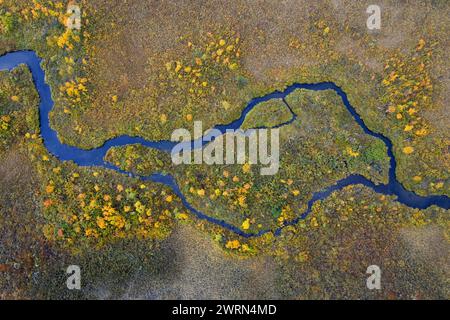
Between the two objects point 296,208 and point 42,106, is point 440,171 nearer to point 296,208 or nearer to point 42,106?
point 296,208

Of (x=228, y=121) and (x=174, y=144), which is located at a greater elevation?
(x=228, y=121)

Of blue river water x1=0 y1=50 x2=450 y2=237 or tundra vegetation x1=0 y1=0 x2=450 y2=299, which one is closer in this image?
tundra vegetation x1=0 y1=0 x2=450 y2=299

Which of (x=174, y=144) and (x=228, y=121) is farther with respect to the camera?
(x=228, y=121)

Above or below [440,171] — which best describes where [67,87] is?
above

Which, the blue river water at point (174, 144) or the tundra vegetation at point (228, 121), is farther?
the blue river water at point (174, 144)

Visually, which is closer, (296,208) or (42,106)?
(296,208)
